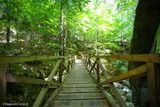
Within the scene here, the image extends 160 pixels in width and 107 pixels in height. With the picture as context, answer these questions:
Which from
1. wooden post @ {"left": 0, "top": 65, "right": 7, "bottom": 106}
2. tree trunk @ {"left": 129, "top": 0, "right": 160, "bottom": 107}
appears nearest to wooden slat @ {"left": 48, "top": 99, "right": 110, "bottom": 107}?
tree trunk @ {"left": 129, "top": 0, "right": 160, "bottom": 107}

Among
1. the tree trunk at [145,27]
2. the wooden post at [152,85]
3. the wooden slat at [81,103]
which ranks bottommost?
the wooden slat at [81,103]

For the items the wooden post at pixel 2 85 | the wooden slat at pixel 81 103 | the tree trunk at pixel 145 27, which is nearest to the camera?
the wooden post at pixel 2 85

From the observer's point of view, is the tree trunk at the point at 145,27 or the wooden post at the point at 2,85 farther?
the tree trunk at the point at 145,27

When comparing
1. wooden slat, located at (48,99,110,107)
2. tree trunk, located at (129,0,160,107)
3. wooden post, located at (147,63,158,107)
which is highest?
tree trunk, located at (129,0,160,107)

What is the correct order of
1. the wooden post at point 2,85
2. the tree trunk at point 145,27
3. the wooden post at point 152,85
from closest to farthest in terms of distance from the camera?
1. the wooden post at point 2,85
2. the wooden post at point 152,85
3. the tree trunk at point 145,27

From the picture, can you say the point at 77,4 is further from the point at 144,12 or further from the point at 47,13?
the point at 47,13

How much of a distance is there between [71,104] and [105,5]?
101 ft

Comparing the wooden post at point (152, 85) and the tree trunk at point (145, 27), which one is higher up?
the tree trunk at point (145, 27)

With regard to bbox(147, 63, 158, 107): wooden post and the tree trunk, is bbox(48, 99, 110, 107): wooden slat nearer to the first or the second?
the tree trunk

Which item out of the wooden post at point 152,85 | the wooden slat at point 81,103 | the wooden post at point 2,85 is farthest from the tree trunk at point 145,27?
the wooden post at point 2,85

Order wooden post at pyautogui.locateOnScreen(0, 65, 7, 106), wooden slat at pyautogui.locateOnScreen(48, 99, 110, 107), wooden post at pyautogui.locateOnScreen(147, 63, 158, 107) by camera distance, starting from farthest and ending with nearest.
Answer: wooden slat at pyautogui.locateOnScreen(48, 99, 110, 107) → wooden post at pyautogui.locateOnScreen(147, 63, 158, 107) → wooden post at pyautogui.locateOnScreen(0, 65, 7, 106)

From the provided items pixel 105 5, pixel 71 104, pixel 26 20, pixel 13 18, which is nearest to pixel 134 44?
pixel 71 104

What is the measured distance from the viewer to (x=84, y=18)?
29.2 m

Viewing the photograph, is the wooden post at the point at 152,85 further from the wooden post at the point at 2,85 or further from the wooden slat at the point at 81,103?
the wooden slat at the point at 81,103
